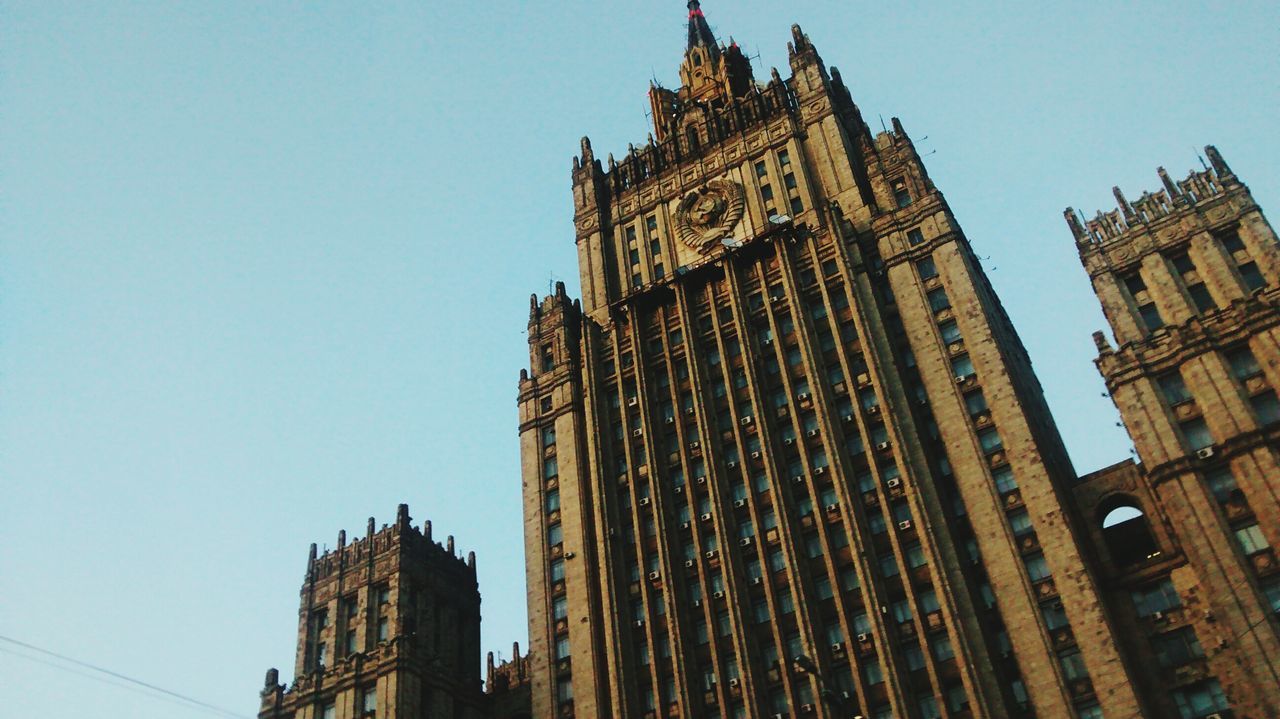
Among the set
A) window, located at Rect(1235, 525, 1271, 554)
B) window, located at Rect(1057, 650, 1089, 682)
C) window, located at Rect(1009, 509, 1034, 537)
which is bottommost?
window, located at Rect(1057, 650, 1089, 682)

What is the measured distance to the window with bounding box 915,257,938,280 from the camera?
74.9 m

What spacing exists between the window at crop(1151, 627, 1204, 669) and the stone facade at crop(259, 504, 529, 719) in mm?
41216

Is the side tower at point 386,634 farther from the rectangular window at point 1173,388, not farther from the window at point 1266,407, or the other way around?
the window at point 1266,407

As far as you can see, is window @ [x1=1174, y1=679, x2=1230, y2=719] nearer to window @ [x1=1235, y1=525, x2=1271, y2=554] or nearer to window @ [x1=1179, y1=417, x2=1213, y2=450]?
window @ [x1=1235, y1=525, x2=1271, y2=554]

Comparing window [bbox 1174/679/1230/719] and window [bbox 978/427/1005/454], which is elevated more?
window [bbox 978/427/1005/454]

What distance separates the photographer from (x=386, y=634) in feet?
254

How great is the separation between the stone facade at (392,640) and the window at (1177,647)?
41216 millimetres

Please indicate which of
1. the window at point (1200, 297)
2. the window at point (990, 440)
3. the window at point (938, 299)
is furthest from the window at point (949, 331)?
the window at point (1200, 297)

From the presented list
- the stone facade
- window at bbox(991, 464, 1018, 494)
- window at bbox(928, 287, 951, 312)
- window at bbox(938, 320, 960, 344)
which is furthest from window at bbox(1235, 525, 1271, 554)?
the stone facade

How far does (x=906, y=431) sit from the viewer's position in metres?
68.1

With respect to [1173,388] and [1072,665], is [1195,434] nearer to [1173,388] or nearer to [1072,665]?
[1173,388]

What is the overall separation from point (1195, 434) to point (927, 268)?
20.3m

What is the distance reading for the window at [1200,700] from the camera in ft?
179

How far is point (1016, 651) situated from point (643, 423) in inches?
1156
